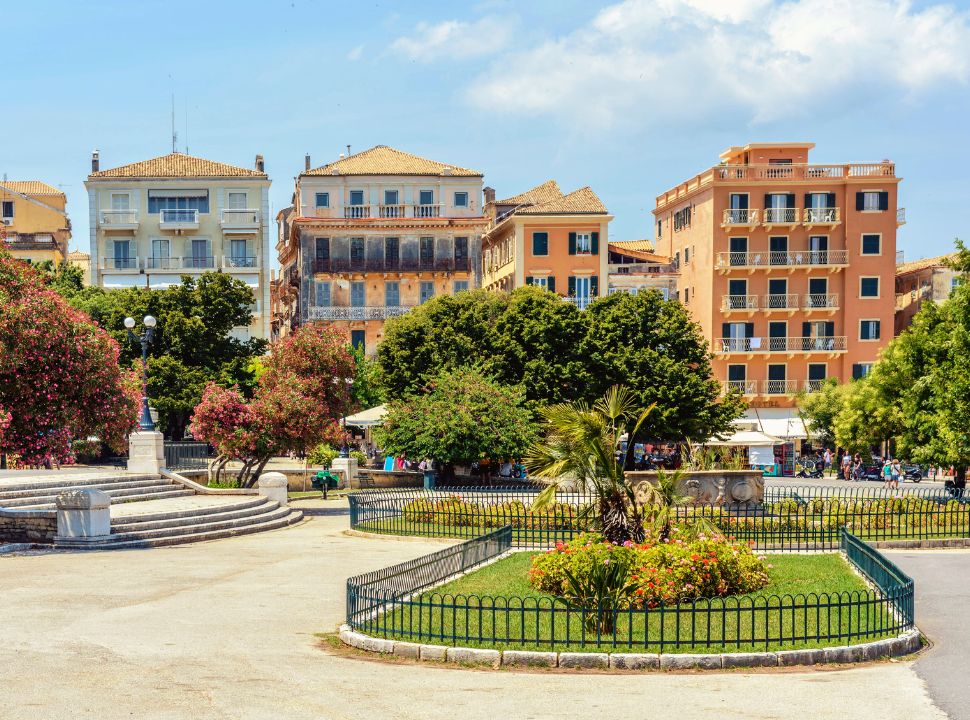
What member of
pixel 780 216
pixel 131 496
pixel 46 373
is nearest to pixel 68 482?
pixel 131 496

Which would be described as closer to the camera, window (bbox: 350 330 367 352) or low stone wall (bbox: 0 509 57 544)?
low stone wall (bbox: 0 509 57 544)

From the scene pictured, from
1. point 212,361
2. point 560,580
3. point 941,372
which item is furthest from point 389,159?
point 560,580

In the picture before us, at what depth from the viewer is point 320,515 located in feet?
112

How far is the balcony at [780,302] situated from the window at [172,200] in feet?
105

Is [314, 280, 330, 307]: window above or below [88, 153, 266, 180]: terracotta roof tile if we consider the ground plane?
below

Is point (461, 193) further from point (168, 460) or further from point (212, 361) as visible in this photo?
point (168, 460)

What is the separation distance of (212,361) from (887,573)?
44.9 metres

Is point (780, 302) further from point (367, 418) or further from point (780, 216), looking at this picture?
point (367, 418)

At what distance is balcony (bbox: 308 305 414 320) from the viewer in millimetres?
69625

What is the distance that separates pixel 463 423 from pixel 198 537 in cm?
1411

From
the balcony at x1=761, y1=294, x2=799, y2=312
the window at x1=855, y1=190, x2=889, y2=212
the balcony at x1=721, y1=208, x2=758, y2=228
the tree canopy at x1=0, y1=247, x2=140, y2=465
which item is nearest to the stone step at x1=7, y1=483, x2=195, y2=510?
the tree canopy at x1=0, y1=247, x2=140, y2=465

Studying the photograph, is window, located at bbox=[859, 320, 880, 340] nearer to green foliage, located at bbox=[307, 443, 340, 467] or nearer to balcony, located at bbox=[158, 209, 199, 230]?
green foliage, located at bbox=[307, 443, 340, 467]

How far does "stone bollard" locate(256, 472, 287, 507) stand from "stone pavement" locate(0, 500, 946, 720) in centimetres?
1469

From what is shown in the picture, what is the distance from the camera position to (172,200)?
231 ft
